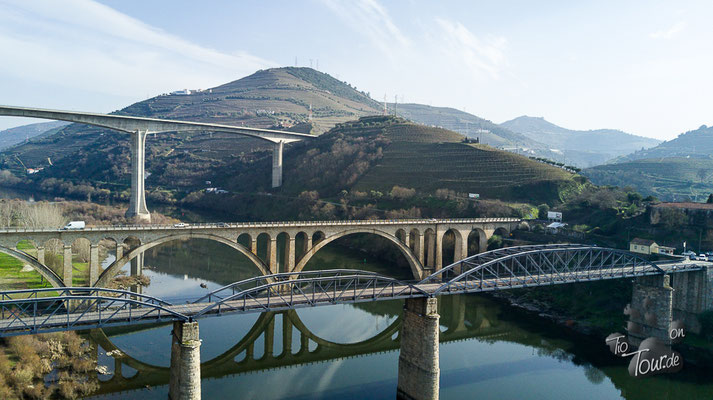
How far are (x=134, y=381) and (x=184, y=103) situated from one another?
159 meters

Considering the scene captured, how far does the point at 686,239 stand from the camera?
40094 millimetres

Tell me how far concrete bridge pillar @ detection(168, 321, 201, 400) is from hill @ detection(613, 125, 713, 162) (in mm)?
178999

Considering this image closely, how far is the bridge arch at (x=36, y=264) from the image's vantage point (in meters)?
29.1

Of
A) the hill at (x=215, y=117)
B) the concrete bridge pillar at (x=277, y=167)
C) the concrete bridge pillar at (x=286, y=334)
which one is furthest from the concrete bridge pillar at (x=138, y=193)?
the hill at (x=215, y=117)

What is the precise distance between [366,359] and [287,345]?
16.9ft

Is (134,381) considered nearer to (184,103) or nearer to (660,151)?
(184,103)

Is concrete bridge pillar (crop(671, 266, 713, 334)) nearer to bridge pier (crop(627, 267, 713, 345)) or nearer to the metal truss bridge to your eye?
bridge pier (crop(627, 267, 713, 345))

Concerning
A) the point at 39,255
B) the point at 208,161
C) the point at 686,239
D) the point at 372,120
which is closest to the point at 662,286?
the point at 686,239

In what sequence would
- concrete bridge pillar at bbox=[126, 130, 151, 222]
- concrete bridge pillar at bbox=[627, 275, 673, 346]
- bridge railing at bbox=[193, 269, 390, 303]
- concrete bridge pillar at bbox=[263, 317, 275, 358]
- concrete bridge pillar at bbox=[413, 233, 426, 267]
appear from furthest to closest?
concrete bridge pillar at bbox=[126, 130, 151, 222] → concrete bridge pillar at bbox=[413, 233, 426, 267] → concrete bridge pillar at bbox=[627, 275, 673, 346] → concrete bridge pillar at bbox=[263, 317, 275, 358] → bridge railing at bbox=[193, 269, 390, 303]

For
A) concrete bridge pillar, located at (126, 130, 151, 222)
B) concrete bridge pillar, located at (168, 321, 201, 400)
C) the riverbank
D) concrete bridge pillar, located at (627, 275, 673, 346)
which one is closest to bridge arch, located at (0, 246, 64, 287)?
concrete bridge pillar, located at (168, 321, 201, 400)

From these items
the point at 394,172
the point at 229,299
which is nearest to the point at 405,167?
the point at 394,172

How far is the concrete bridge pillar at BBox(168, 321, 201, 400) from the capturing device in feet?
63.7

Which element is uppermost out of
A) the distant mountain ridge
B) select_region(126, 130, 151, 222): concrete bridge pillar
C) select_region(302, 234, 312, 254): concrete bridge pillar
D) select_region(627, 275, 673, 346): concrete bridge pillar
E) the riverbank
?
the distant mountain ridge

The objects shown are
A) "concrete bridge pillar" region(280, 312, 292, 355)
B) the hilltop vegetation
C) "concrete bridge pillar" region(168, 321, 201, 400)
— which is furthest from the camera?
the hilltop vegetation
